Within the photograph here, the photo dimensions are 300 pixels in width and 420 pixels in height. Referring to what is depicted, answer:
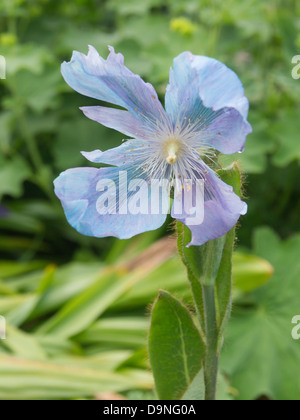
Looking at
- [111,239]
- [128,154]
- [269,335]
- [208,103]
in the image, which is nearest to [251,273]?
[269,335]

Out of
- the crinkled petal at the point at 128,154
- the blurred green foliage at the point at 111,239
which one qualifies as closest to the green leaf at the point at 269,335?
the blurred green foliage at the point at 111,239

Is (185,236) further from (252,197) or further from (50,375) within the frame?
(252,197)

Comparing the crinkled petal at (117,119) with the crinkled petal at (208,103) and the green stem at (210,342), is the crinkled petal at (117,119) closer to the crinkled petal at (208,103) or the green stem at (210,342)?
the crinkled petal at (208,103)

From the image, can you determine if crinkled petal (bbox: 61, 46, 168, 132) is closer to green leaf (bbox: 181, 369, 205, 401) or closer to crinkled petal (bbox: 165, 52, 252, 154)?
crinkled petal (bbox: 165, 52, 252, 154)

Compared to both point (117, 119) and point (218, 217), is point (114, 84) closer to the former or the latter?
point (117, 119)

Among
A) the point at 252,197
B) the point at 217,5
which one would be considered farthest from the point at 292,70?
the point at 252,197

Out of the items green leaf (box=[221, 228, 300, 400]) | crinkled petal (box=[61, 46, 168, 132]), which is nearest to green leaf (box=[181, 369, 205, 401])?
crinkled petal (box=[61, 46, 168, 132])

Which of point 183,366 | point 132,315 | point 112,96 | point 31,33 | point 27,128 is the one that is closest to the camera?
point 112,96
